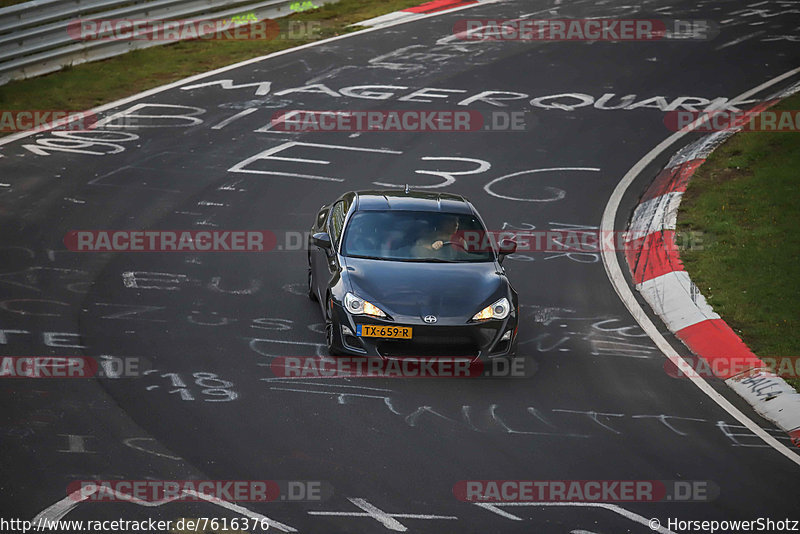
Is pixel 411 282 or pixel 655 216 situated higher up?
pixel 411 282

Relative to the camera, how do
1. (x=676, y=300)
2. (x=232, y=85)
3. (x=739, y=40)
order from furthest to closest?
(x=739, y=40) < (x=232, y=85) < (x=676, y=300)

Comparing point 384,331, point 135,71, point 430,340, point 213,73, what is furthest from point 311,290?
point 135,71

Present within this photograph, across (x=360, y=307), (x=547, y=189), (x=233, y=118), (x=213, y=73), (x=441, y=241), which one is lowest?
(x=360, y=307)

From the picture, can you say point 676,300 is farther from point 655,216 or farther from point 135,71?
point 135,71

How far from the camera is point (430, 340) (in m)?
9.61

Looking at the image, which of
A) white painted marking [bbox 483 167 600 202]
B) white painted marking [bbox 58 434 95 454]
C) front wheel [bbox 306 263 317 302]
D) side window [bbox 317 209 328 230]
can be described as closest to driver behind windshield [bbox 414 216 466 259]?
front wheel [bbox 306 263 317 302]

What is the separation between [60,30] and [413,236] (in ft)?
40.6

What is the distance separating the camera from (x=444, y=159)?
17.4 metres

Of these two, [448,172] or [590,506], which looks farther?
[448,172]

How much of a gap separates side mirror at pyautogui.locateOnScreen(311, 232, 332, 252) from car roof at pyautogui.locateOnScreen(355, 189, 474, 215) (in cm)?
59

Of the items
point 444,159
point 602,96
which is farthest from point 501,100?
point 444,159

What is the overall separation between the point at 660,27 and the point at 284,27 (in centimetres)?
950

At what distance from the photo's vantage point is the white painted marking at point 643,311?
29.7 ft

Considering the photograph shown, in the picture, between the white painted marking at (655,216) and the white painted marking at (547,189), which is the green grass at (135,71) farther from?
the white painted marking at (655,216)
